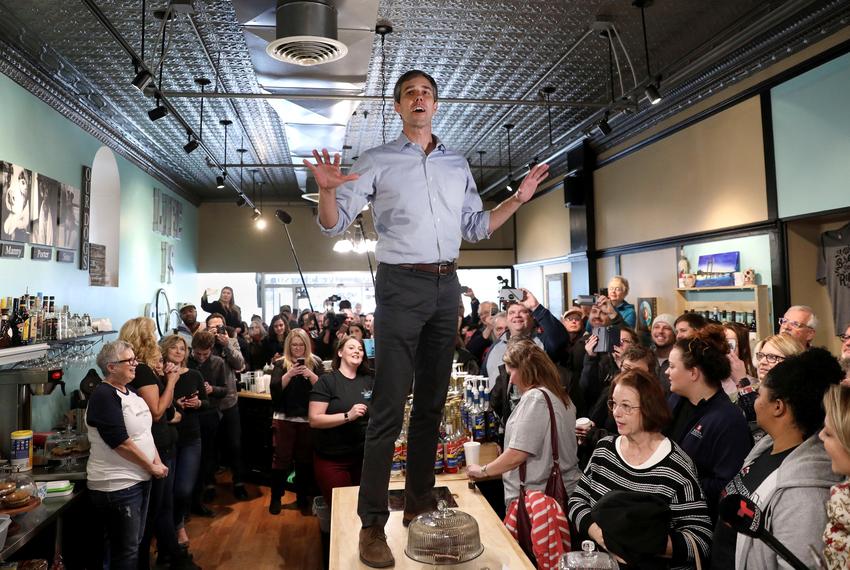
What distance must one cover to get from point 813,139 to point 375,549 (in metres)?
4.46

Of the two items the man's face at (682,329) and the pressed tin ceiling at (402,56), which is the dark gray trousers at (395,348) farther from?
the pressed tin ceiling at (402,56)

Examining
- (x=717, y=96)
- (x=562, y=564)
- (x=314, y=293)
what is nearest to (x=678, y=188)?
(x=717, y=96)

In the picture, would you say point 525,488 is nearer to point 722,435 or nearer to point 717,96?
point 722,435

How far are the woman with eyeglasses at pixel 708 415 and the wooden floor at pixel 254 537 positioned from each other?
2766 millimetres

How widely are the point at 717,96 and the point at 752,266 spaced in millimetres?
1639

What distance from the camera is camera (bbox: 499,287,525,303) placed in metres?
4.29

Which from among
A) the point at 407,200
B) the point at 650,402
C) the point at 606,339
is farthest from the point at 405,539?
the point at 606,339

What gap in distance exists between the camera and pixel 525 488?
8.98 ft

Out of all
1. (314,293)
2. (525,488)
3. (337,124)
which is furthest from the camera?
(314,293)

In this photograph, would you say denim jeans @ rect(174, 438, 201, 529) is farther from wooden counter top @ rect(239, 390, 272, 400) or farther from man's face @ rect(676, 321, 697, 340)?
man's face @ rect(676, 321, 697, 340)

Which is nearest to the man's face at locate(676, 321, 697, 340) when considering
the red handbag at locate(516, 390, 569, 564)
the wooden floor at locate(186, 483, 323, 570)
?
the red handbag at locate(516, 390, 569, 564)

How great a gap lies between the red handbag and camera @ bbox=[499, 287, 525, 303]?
1.52 m

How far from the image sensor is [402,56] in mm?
5586

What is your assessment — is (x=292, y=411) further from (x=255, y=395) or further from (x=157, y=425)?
(x=157, y=425)
